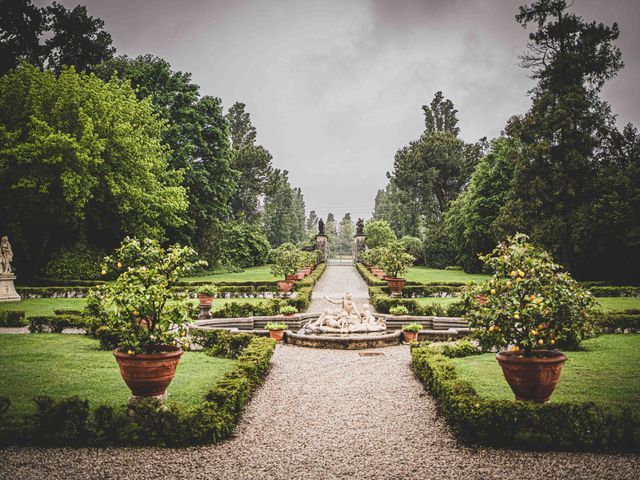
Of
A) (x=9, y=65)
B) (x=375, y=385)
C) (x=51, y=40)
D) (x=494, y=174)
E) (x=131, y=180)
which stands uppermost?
(x=51, y=40)

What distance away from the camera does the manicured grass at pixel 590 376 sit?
22.4ft

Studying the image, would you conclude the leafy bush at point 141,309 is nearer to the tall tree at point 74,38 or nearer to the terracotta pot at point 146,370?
the terracotta pot at point 146,370

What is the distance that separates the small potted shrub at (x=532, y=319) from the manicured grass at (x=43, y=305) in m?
15.1

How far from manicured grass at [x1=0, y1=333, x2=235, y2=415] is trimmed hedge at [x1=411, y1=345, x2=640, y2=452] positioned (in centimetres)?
397

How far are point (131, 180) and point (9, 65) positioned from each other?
14.8 meters

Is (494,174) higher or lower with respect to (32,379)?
higher

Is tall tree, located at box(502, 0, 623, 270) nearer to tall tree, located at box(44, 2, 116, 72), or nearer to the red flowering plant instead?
the red flowering plant

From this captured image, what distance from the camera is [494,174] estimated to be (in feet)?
124

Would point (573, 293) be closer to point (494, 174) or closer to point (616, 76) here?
point (616, 76)

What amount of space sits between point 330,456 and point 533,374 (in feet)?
9.16

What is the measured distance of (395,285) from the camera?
21344 millimetres

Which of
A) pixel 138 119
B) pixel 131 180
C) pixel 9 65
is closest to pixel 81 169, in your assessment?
pixel 131 180

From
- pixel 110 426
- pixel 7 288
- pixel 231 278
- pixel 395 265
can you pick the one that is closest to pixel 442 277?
pixel 395 265

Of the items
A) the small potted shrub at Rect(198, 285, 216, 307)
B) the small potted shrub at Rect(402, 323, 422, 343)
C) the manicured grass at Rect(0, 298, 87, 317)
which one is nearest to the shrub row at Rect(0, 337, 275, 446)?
the small potted shrub at Rect(402, 323, 422, 343)
